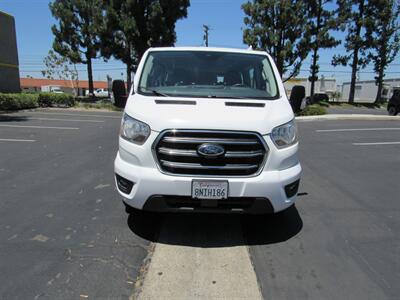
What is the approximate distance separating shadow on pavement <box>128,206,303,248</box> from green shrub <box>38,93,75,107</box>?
2473 centimetres

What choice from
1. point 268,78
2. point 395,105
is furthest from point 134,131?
point 395,105

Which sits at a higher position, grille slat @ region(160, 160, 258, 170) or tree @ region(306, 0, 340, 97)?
tree @ region(306, 0, 340, 97)

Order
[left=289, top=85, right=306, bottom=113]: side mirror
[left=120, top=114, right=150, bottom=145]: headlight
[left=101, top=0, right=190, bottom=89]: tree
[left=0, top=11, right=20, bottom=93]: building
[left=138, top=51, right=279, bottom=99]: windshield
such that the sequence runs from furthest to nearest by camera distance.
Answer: [left=101, top=0, right=190, bottom=89]: tree < [left=0, top=11, right=20, bottom=93]: building < [left=289, top=85, right=306, bottom=113]: side mirror < [left=138, top=51, right=279, bottom=99]: windshield < [left=120, top=114, right=150, bottom=145]: headlight

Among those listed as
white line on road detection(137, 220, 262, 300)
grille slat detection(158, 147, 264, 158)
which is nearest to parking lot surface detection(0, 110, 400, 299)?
white line on road detection(137, 220, 262, 300)

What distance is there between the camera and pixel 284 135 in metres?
3.55

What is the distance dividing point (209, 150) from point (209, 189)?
0.37 meters

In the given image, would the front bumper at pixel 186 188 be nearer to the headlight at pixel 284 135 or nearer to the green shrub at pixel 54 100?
the headlight at pixel 284 135

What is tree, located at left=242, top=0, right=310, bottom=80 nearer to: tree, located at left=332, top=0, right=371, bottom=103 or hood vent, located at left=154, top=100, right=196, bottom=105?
tree, located at left=332, top=0, right=371, bottom=103

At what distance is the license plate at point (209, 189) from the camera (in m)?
3.33

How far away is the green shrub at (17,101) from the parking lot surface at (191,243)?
17872 millimetres

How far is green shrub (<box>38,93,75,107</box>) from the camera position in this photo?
2625 cm

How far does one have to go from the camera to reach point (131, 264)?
328 centimetres

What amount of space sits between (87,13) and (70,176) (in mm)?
32480

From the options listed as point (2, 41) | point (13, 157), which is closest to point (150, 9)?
point (2, 41)
